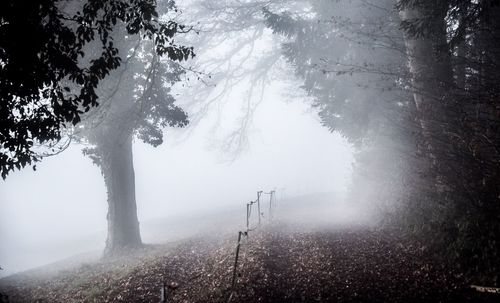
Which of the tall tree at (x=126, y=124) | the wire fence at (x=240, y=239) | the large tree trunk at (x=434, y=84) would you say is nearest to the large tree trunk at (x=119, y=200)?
the tall tree at (x=126, y=124)

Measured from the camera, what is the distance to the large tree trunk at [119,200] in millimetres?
15203

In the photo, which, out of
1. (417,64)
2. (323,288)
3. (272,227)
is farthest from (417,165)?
(323,288)

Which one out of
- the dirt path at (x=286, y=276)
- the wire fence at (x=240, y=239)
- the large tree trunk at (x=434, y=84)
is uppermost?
the large tree trunk at (x=434, y=84)

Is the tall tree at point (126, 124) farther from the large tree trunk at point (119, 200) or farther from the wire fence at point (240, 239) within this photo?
the wire fence at point (240, 239)

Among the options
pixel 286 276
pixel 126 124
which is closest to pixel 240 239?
pixel 286 276

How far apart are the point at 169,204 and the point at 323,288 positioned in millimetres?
58191

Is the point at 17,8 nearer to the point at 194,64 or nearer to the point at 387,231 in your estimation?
the point at 387,231

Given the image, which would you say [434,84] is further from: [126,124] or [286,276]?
[126,124]

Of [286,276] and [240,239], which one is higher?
[240,239]

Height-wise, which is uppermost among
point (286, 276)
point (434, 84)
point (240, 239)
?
point (434, 84)

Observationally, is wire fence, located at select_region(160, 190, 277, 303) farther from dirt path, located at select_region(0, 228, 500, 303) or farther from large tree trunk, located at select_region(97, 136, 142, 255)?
large tree trunk, located at select_region(97, 136, 142, 255)

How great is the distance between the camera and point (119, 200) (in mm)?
15406

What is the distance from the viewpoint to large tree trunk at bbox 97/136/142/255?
1520 centimetres

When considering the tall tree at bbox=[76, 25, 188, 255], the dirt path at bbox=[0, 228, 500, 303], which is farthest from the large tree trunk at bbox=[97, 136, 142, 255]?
the dirt path at bbox=[0, 228, 500, 303]
